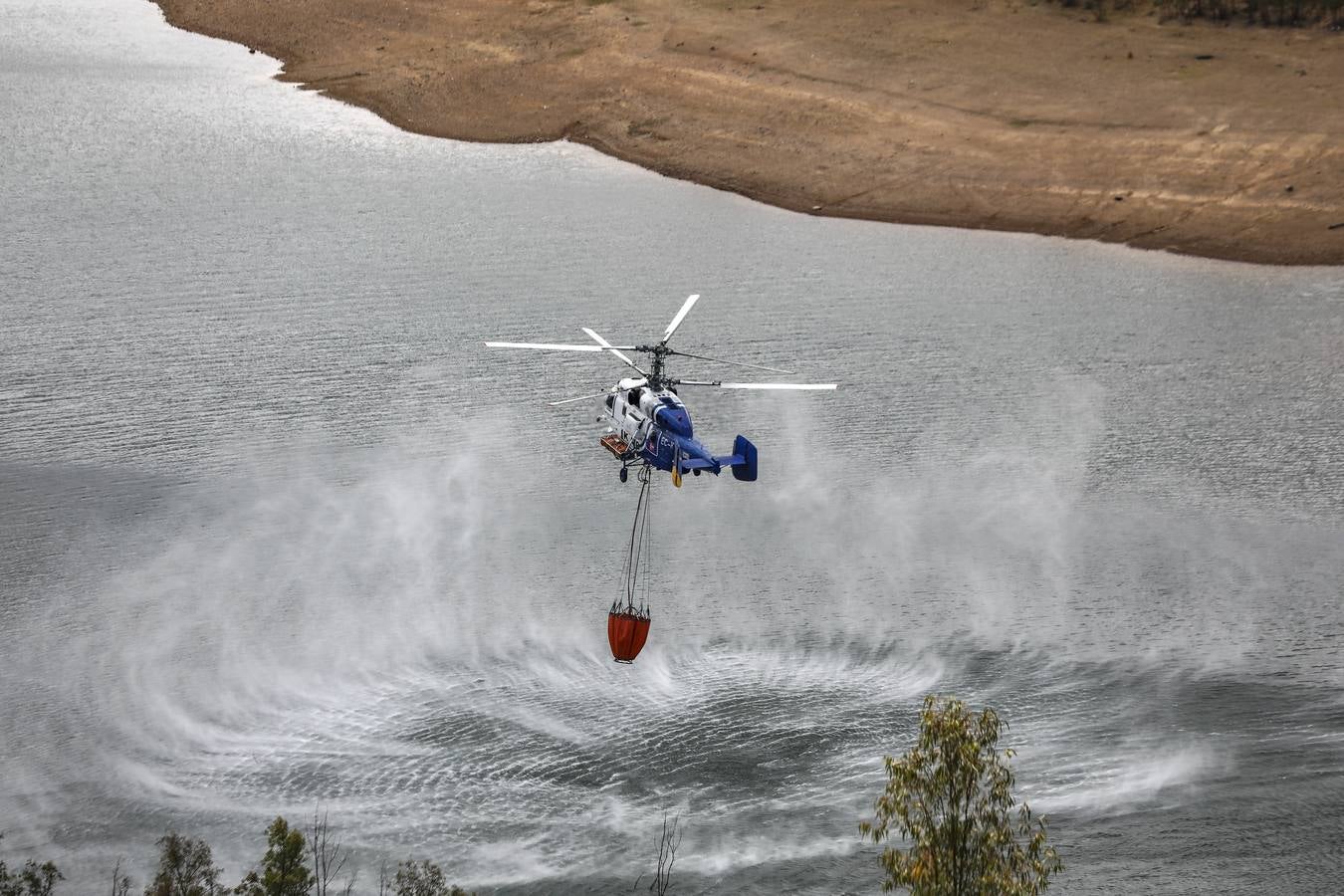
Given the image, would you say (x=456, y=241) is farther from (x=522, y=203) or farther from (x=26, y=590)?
(x=26, y=590)

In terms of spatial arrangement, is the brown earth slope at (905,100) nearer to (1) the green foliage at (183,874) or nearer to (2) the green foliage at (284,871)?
(1) the green foliage at (183,874)

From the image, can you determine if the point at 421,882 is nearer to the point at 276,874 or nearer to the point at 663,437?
the point at 276,874

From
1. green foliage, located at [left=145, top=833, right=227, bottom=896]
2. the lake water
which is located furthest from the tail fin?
green foliage, located at [left=145, top=833, right=227, bottom=896]

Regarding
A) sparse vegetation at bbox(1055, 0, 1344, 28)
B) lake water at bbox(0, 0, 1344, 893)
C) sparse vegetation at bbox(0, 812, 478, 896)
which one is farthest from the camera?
sparse vegetation at bbox(1055, 0, 1344, 28)

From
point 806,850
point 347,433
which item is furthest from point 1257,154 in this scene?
point 806,850

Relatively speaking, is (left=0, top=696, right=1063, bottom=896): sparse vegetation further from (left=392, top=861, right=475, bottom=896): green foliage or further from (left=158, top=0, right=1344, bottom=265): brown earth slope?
(left=158, top=0, right=1344, bottom=265): brown earth slope


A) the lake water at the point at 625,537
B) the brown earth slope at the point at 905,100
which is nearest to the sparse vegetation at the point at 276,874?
the lake water at the point at 625,537
